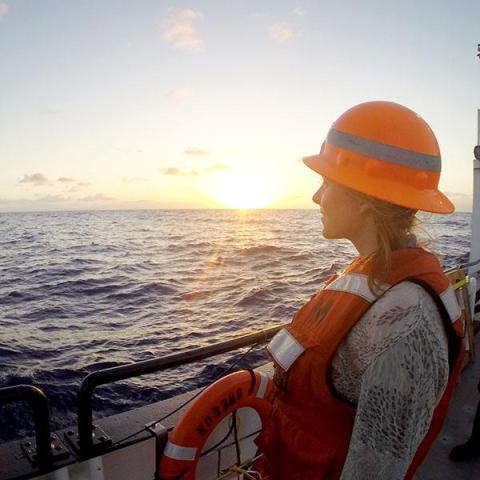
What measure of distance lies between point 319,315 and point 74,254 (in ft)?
107

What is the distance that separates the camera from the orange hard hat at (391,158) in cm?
145

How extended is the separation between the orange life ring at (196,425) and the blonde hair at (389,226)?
4.56ft

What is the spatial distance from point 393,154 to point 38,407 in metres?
2.08

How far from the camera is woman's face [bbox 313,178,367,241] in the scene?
1.53 m

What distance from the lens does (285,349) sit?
1.54 m

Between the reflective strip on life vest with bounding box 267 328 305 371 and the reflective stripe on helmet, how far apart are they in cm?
69

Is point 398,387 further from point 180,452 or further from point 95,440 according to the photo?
point 95,440

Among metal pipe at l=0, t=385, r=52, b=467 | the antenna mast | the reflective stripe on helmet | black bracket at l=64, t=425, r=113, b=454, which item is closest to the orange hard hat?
the reflective stripe on helmet

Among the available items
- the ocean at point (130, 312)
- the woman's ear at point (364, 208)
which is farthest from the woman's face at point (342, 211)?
the ocean at point (130, 312)

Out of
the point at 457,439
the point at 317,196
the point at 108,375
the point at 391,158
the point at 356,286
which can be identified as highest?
the point at 391,158

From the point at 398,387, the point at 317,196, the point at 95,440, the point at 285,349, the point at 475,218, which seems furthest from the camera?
the point at 475,218

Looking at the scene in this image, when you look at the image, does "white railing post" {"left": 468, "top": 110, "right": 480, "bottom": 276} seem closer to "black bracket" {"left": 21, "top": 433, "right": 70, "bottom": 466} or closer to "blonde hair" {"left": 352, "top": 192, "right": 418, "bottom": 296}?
"blonde hair" {"left": 352, "top": 192, "right": 418, "bottom": 296}

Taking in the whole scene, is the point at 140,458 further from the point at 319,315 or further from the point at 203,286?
the point at 203,286

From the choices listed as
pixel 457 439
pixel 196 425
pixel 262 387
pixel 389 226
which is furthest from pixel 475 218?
pixel 389 226
